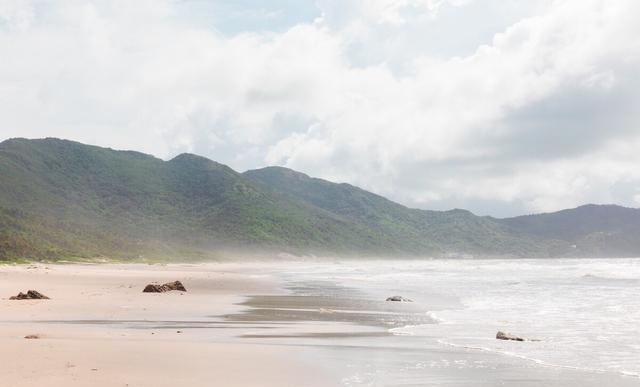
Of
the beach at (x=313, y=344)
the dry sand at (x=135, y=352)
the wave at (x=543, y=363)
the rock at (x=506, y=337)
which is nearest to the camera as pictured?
the dry sand at (x=135, y=352)

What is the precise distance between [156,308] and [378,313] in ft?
27.5

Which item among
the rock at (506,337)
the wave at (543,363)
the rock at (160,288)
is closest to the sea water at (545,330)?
the wave at (543,363)

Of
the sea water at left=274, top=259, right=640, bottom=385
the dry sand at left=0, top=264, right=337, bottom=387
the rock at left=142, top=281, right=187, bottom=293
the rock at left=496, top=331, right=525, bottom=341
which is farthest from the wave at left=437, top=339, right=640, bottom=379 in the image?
the rock at left=142, top=281, right=187, bottom=293

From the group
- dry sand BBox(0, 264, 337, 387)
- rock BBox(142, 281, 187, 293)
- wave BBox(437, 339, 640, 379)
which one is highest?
rock BBox(142, 281, 187, 293)

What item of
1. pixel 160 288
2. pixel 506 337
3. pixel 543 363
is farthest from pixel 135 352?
pixel 160 288

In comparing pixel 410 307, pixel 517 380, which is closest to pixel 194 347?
pixel 517 380

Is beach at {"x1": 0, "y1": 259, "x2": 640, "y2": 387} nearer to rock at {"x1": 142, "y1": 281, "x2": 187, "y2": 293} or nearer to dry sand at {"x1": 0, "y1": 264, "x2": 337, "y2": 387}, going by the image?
dry sand at {"x1": 0, "y1": 264, "x2": 337, "y2": 387}

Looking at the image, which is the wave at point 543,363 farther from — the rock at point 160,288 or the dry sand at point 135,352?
the rock at point 160,288

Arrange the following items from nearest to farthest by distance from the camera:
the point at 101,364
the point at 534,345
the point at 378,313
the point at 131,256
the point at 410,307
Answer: the point at 101,364
the point at 534,345
the point at 378,313
the point at 410,307
the point at 131,256

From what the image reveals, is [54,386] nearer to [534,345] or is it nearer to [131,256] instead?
[534,345]

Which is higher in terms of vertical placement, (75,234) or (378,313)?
(75,234)

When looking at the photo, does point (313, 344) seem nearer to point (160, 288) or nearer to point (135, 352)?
point (135, 352)

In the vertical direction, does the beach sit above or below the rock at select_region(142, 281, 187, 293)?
below

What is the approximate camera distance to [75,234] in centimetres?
11938
